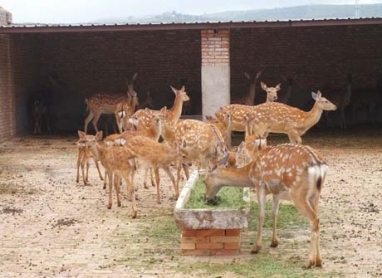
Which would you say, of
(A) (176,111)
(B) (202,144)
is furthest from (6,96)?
(B) (202,144)

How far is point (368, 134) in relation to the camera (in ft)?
58.6

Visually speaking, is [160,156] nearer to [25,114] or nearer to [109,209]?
[109,209]

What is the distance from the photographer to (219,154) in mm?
10102

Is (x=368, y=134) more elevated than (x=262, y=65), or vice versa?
(x=262, y=65)

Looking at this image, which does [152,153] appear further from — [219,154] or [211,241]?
[211,241]

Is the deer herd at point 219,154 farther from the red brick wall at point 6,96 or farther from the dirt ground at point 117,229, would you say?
the red brick wall at point 6,96

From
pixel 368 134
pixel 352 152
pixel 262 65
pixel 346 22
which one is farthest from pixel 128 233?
pixel 262 65

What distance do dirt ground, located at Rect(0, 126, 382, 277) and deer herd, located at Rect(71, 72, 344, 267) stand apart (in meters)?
0.30

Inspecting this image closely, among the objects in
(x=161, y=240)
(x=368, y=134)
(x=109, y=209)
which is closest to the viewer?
(x=161, y=240)

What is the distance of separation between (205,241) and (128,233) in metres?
1.37

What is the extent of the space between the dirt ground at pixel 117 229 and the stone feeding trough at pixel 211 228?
0.43ft

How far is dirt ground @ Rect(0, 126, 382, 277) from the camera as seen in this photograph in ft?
23.3

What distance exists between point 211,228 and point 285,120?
21.4ft

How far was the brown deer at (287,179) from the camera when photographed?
692cm
